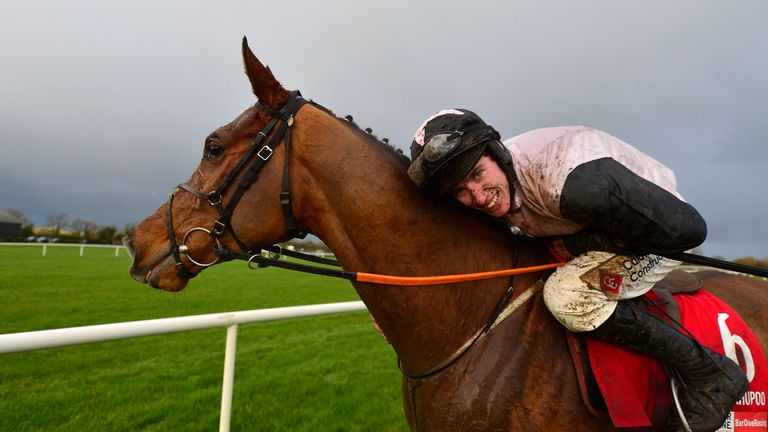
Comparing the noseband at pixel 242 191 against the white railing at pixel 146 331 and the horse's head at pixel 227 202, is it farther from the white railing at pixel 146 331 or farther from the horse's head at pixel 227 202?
the white railing at pixel 146 331

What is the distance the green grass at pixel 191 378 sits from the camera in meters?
4.42

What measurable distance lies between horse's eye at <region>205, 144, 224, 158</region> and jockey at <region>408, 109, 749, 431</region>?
1.00 meters

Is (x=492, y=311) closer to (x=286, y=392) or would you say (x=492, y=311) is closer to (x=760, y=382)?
(x=760, y=382)

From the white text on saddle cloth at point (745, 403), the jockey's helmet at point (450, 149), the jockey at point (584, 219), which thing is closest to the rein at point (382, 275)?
the jockey at point (584, 219)

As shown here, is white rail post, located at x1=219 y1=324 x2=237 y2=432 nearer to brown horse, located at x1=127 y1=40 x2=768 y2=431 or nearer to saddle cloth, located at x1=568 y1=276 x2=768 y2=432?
brown horse, located at x1=127 y1=40 x2=768 y2=431

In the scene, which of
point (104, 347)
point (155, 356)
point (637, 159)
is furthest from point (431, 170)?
point (104, 347)

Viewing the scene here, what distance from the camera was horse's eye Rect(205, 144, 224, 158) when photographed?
2.19 m

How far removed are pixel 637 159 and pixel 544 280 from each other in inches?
27.5

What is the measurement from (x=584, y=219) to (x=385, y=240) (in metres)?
0.87

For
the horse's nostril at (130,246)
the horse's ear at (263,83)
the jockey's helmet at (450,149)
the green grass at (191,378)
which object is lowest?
the green grass at (191,378)

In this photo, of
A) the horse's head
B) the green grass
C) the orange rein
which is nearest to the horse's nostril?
the horse's head

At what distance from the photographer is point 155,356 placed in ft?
23.2

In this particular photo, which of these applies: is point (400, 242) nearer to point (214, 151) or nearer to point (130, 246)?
point (214, 151)

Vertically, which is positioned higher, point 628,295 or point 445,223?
point 445,223
